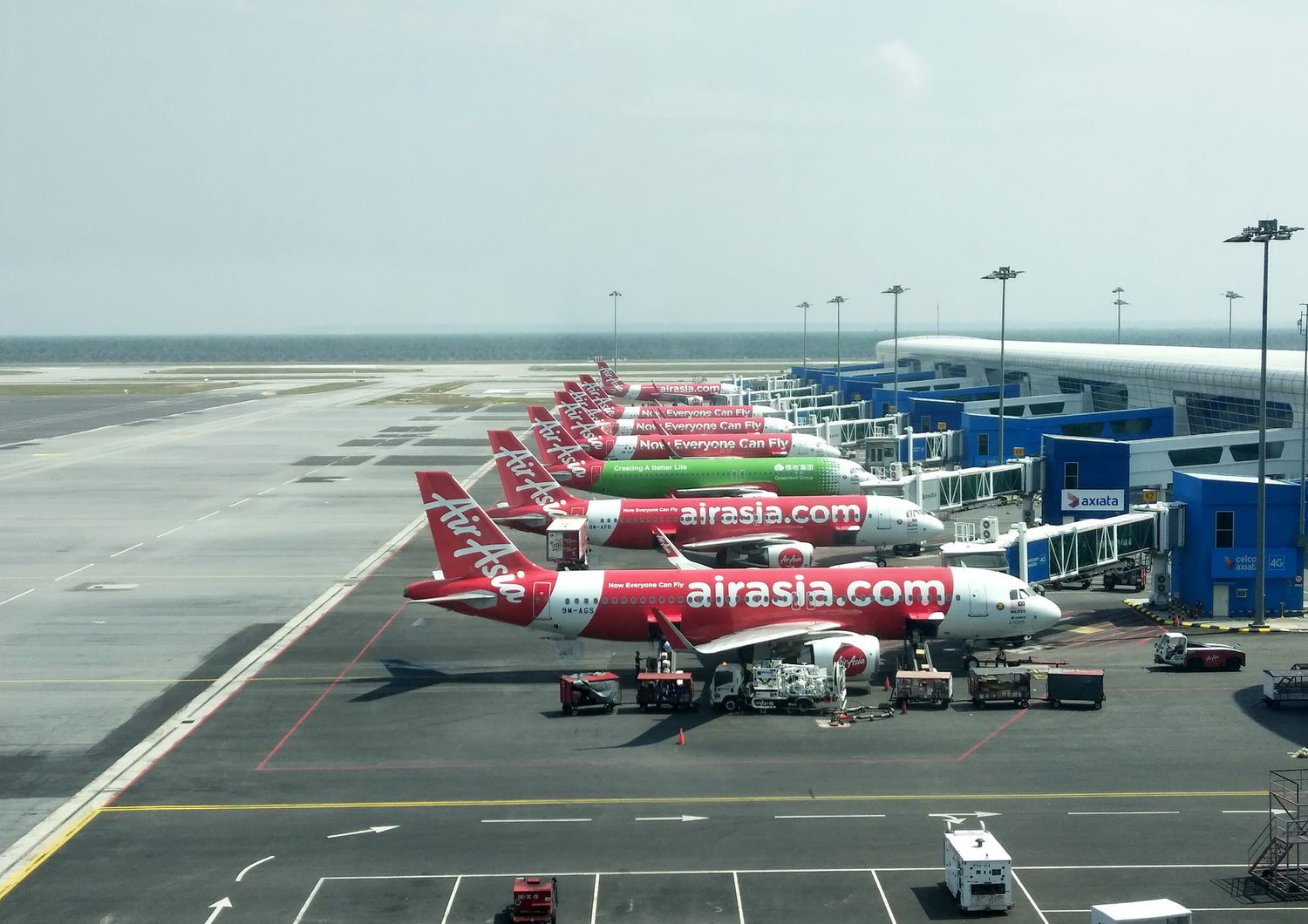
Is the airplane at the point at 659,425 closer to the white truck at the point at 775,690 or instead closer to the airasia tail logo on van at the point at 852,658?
the airasia tail logo on van at the point at 852,658

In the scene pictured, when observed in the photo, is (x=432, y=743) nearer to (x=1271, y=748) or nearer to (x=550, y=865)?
(x=550, y=865)

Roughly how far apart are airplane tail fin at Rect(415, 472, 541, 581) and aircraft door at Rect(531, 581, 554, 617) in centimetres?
146

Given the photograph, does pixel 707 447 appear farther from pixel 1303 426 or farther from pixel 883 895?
pixel 883 895

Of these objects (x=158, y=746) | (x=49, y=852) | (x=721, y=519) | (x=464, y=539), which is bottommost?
(x=49, y=852)

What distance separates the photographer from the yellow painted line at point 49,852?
1378 inches

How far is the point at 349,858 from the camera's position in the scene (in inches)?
1423

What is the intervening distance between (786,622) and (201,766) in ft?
82.4

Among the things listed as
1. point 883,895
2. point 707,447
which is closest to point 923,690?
point 883,895

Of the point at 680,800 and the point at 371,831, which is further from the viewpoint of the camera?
the point at 680,800

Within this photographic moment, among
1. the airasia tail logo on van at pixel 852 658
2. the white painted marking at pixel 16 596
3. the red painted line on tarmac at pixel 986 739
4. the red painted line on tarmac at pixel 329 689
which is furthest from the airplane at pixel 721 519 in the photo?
the white painted marking at pixel 16 596

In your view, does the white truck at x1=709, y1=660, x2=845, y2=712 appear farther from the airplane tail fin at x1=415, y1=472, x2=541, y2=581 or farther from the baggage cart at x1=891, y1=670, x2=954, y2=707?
the airplane tail fin at x1=415, y1=472, x2=541, y2=581

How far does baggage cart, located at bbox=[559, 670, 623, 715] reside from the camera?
5009 cm

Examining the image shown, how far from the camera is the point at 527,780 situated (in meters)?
42.4

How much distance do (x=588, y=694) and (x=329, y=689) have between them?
494 inches
